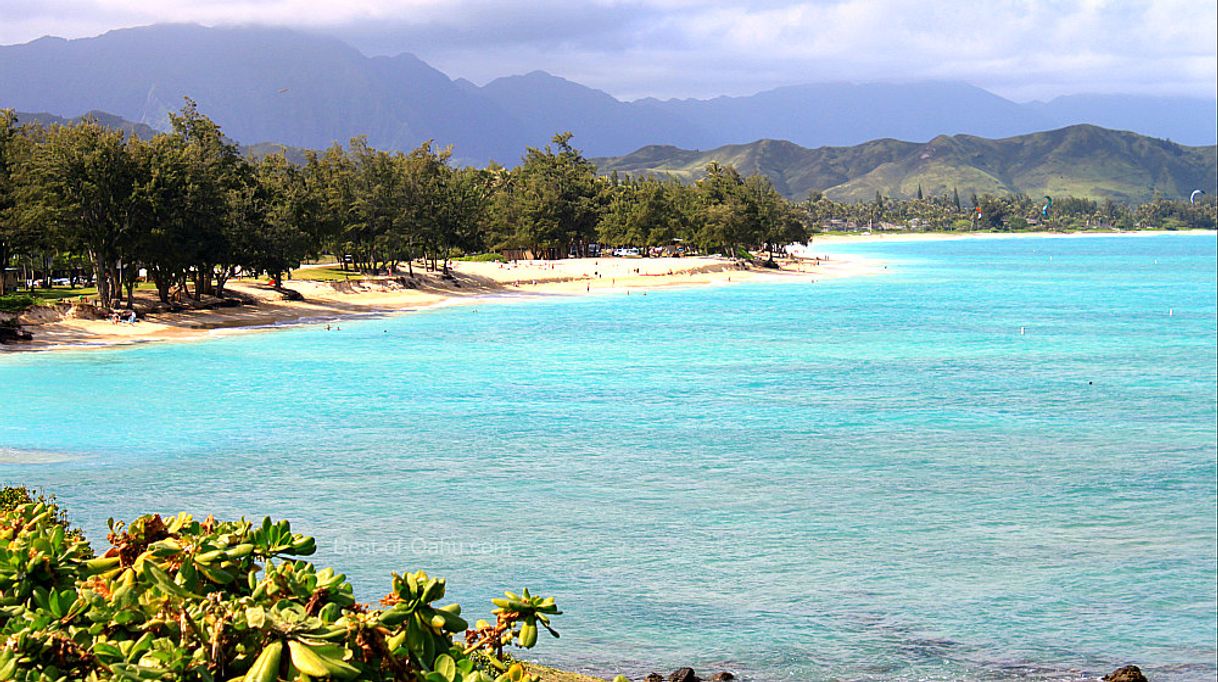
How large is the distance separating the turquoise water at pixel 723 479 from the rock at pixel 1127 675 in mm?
748

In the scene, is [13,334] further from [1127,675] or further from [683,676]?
[1127,675]

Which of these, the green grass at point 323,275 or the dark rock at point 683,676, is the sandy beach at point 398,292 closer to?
the green grass at point 323,275

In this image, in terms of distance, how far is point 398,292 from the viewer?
315 feet

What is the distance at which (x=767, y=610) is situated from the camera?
1866 centimetres

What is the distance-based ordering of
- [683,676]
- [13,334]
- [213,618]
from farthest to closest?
[13,334], [683,676], [213,618]

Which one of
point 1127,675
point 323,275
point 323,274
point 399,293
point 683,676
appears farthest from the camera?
point 323,274

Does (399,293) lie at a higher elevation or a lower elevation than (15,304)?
lower

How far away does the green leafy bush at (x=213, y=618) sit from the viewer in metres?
3.79

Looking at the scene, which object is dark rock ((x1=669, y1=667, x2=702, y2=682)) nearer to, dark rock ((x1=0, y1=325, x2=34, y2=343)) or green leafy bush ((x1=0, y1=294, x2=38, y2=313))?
dark rock ((x1=0, y1=325, x2=34, y2=343))

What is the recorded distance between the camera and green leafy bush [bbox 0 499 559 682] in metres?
3.79

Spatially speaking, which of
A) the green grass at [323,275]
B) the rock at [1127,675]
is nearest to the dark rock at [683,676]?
the rock at [1127,675]

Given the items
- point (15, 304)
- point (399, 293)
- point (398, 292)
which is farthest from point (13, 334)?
point (398, 292)

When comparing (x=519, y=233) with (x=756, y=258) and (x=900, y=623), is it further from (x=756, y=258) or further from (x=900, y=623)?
(x=900, y=623)

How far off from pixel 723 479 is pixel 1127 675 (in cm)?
1399
